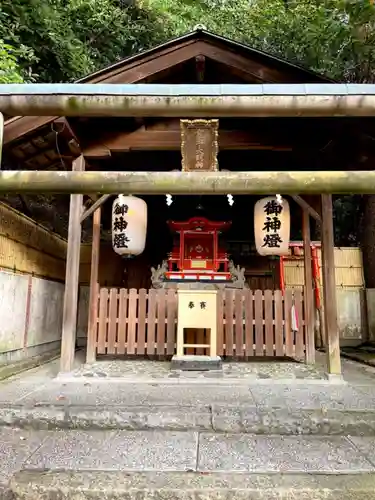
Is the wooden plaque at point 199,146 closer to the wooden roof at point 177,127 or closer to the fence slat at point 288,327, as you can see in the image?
the wooden roof at point 177,127

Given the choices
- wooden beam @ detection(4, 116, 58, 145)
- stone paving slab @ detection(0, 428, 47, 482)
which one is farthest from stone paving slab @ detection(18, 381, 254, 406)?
wooden beam @ detection(4, 116, 58, 145)

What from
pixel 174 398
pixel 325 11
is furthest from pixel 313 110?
pixel 325 11

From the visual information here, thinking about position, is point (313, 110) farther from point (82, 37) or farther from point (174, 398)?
point (82, 37)

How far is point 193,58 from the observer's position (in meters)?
5.86

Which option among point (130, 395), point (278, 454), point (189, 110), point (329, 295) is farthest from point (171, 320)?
point (189, 110)

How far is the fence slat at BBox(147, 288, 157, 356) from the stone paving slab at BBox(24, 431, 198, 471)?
2.99m

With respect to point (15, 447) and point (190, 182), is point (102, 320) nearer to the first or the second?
point (15, 447)

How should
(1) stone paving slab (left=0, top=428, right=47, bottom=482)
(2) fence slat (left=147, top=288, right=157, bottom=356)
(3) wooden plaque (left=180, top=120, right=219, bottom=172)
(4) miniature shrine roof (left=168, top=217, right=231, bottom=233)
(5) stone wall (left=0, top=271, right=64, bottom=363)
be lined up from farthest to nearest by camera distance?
(4) miniature shrine roof (left=168, top=217, right=231, bottom=233)
(2) fence slat (left=147, top=288, right=157, bottom=356)
(5) stone wall (left=0, top=271, right=64, bottom=363)
(3) wooden plaque (left=180, top=120, right=219, bottom=172)
(1) stone paving slab (left=0, top=428, right=47, bottom=482)

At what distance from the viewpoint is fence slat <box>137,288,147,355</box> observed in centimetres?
661

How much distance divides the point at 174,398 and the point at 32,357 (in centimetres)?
386

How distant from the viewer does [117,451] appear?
316cm

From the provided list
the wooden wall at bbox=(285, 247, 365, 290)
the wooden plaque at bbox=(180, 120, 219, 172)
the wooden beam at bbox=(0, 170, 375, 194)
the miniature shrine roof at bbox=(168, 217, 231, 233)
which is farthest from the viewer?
the wooden wall at bbox=(285, 247, 365, 290)

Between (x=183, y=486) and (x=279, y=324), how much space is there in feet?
14.4

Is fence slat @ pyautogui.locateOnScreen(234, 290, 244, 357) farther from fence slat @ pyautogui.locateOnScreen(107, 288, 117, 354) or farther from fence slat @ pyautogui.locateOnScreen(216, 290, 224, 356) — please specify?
fence slat @ pyautogui.locateOnScreen(107, 288, 117, 354)
